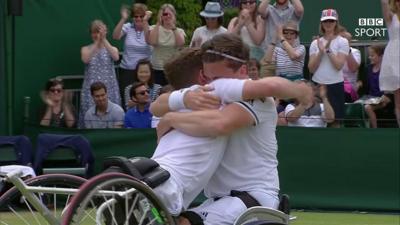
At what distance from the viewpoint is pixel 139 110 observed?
12.6m

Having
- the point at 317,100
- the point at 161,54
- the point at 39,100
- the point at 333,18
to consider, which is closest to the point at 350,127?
the point at 317,100

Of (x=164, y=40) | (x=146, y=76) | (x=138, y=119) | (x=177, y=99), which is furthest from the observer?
(x=164, y=40)

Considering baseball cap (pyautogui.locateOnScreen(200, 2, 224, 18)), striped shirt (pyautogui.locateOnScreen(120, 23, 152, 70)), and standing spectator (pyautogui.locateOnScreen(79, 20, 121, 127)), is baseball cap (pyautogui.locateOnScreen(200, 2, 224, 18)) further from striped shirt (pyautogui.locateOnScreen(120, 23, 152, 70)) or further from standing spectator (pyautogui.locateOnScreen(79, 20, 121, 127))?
standing spectator (pyautogui.locateOnScreen(79, 20, 121, 127))

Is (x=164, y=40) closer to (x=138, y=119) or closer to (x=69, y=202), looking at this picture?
(x=138, y=119)

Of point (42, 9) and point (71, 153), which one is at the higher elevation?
point (42, 9)

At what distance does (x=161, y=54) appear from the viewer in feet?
44.2

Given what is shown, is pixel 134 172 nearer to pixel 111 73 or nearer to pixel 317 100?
pixel 317 100

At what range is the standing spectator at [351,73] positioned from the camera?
42.2 ft

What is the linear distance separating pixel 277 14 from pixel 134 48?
185cm

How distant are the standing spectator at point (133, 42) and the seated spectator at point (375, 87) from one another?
2686mm

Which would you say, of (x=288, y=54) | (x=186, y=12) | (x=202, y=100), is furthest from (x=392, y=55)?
(x=186, y=12)

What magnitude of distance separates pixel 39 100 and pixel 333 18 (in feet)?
12.4

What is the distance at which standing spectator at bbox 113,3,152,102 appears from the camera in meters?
13.6

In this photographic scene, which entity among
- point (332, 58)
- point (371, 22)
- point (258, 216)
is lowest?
point (258, 216)
